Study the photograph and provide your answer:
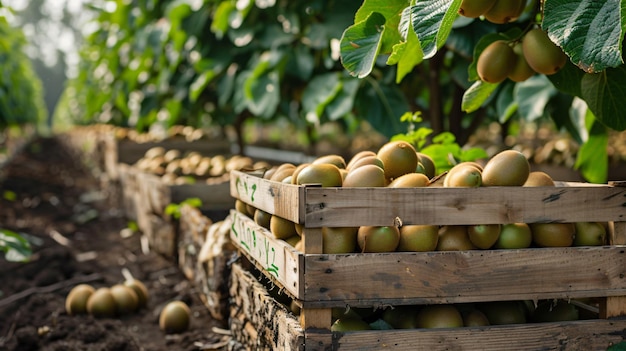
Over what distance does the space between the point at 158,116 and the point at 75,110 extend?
66.1 ft

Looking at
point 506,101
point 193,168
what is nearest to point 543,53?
point 506,101

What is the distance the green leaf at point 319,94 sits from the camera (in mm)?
4090

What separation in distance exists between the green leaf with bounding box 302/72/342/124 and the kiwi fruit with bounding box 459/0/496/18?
85.4 inches

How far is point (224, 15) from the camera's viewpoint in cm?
505

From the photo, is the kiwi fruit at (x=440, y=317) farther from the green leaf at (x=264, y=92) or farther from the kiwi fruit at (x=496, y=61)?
the green leaf at (x=264, y=92)

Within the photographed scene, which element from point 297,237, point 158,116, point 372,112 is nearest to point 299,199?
point 297,237

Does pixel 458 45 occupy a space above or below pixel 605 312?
above

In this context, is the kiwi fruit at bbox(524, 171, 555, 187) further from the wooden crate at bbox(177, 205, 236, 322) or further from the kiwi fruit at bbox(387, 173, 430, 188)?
the wooden crate at bbox(177, 205, 236, 322)

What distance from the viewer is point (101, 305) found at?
11.6ft

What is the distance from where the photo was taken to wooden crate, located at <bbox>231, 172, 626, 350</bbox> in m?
1.84

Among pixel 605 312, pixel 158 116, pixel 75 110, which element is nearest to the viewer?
pixel 605 312

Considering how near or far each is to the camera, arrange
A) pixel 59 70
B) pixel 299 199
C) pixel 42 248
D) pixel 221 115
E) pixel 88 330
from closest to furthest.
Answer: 1. pixel 299 199
2. pixel 88 330
3. pixel 42 248
4. pixel 221 115
5. pixel 59 70

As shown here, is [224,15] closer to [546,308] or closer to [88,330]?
[88,330]

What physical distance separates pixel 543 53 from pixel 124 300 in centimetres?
256
